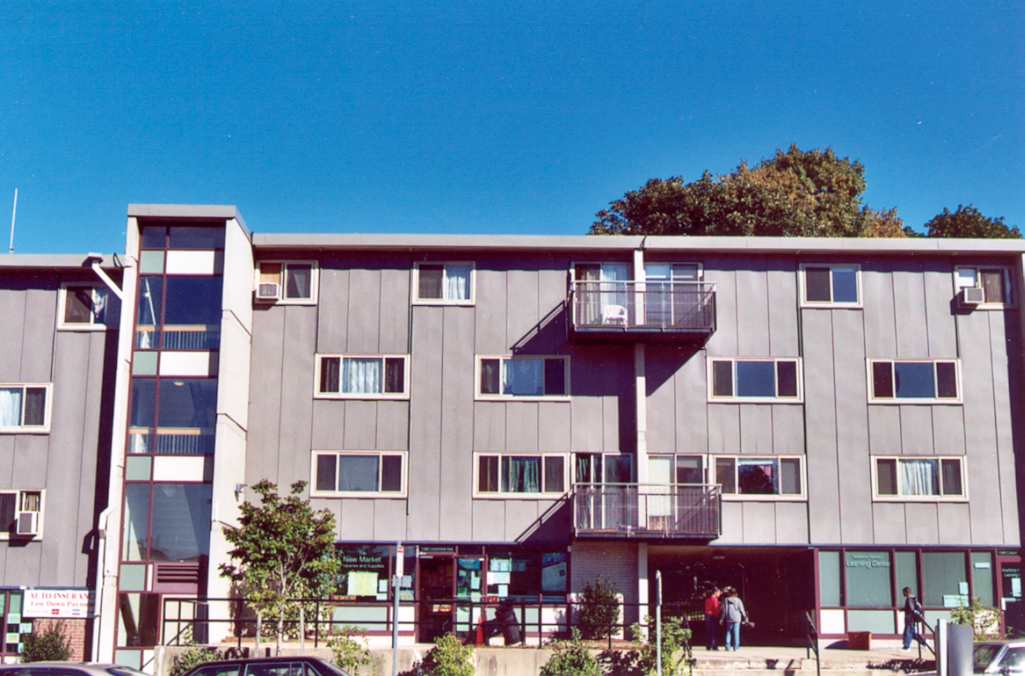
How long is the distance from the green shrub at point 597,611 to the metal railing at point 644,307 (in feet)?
20.9

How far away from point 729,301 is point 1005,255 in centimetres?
723

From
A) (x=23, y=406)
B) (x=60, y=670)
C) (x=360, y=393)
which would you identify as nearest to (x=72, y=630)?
(x=23, y=406)

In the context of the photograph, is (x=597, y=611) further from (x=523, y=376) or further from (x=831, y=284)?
(x=831, y=284)

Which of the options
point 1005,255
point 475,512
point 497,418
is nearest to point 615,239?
point 497,418

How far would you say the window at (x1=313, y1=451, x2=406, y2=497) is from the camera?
32.2 metres

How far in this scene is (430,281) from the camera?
110 ft

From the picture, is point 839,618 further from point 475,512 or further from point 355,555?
point 355,555

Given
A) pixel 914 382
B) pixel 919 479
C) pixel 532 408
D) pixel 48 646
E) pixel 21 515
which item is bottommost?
pixel 48 646

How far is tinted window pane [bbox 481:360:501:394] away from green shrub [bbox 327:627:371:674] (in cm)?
806

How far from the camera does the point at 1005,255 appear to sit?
110 ft

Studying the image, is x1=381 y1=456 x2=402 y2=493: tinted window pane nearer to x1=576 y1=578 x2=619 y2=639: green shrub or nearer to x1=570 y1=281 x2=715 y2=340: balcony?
x1=576 y1=578 x2=619 y2=639: green shrub

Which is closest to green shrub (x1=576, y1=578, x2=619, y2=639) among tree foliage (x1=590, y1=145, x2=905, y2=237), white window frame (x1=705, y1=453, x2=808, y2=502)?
white window frame (x1=705, y1=453, x2=808, y2=502)

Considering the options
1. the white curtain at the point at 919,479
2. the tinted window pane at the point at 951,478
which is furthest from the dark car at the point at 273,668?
the tinted window pane at the point at 951,478

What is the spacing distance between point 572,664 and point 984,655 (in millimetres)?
8088
